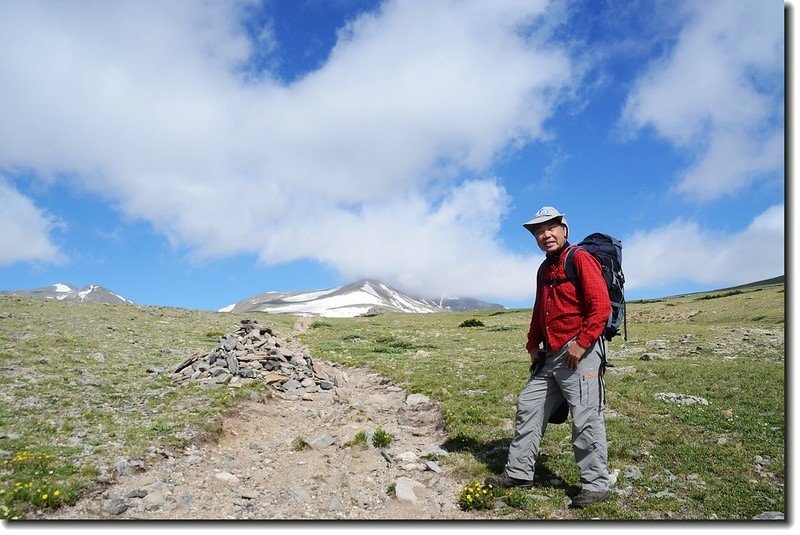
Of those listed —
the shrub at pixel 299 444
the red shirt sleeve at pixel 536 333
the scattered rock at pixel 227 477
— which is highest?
the red shirt sleeve at pixel 536 333

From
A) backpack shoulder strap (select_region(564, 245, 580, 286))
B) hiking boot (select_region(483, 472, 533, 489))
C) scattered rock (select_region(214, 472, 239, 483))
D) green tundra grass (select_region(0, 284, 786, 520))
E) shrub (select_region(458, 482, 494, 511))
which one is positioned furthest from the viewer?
scattered rock (select_region(214, 472, 239, 483))

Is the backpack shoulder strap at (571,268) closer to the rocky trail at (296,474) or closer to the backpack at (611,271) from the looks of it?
the backpack at (611,271)

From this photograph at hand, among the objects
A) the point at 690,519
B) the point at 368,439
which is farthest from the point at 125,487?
the point at 690,519

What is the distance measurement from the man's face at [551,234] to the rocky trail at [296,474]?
4625mm

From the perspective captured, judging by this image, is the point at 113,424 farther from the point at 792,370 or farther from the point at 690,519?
the point at 792,370

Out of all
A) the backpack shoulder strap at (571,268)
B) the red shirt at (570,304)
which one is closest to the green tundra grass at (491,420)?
the red shirt at (570,304)

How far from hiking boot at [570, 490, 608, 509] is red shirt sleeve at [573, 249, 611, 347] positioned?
2345mm

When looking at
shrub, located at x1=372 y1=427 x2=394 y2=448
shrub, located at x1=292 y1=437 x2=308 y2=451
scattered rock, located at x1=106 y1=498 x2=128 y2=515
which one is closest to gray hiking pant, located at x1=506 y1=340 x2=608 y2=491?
shrub, located at x1=372 y1=427 x2=394 y2=448

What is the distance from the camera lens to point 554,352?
26.9 feet

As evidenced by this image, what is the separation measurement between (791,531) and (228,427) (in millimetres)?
11538

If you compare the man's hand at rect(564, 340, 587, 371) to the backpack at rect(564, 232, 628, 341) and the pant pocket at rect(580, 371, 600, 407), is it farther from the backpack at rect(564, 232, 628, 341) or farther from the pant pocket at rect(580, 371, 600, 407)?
the backpack at rect(564, 232, 628, 341)

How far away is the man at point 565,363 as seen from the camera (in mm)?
7559

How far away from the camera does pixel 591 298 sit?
7.62 m

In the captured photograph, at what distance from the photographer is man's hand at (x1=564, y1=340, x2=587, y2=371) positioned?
7581 millimetres
